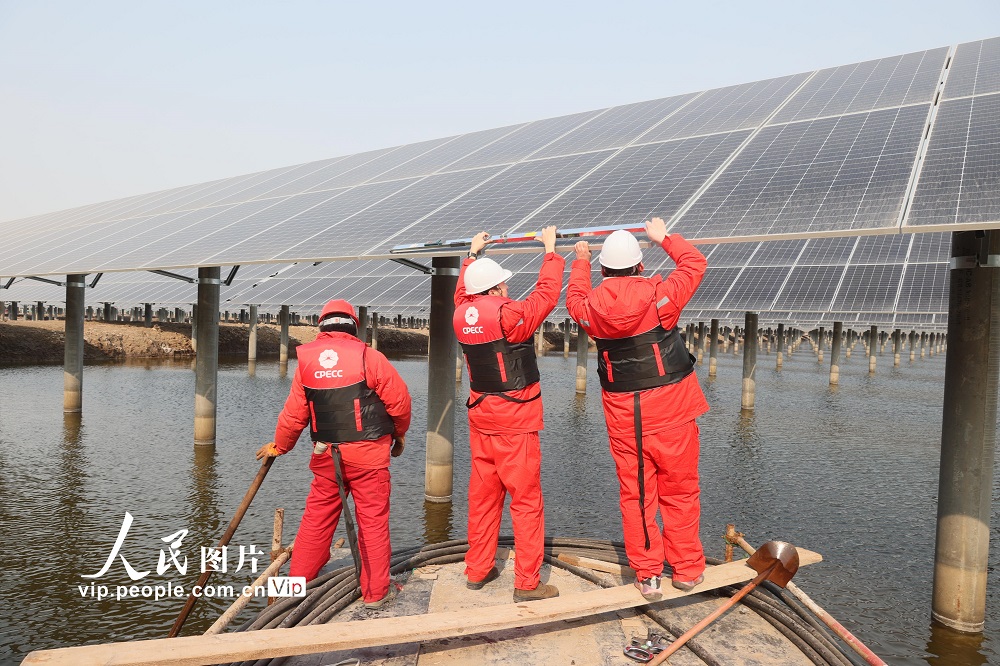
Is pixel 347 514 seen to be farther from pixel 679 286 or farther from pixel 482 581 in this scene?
pixel 679 286

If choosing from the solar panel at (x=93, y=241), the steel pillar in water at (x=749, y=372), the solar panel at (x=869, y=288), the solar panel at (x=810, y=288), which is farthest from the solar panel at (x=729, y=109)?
the solar panel at (x=93, y=241)

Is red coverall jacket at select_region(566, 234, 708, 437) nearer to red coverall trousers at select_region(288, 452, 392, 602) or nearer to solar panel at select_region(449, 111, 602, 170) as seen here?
red coverall trousers at select_region(288, 452, 392, 602)

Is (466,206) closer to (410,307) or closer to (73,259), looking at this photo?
(73,259)

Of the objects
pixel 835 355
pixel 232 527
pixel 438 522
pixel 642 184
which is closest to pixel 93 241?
pixel 438 522

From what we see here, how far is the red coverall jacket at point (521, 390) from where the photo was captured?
461 centimetres

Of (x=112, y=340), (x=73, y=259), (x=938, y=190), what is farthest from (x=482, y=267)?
(x=112, y=340)

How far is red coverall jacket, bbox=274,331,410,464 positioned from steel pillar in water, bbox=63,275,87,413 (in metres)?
14.9

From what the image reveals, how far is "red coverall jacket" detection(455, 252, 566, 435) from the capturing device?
15.1 ft

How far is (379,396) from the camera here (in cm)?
486

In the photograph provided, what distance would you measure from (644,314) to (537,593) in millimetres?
2119

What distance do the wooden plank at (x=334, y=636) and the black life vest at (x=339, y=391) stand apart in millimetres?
1323

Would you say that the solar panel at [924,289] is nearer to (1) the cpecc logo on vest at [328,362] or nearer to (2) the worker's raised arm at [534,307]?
(2) the worker's raised arm at [534,307]

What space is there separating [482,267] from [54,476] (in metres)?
10.4

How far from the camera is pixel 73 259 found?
619 inches
